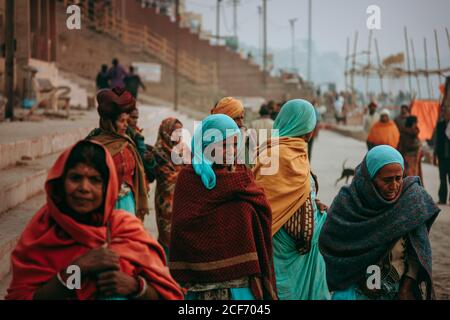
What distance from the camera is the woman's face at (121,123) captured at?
5996 mm

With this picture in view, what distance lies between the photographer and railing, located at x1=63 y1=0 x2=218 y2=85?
35.9 metres

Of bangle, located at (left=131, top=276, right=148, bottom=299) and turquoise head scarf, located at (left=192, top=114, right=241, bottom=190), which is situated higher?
turquoise head scarf, located at (left=192, top=114, right=241, bottom=190)

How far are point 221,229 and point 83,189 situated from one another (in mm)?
1572

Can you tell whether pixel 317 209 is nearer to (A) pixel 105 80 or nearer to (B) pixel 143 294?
Result: (B) pixel 143 294

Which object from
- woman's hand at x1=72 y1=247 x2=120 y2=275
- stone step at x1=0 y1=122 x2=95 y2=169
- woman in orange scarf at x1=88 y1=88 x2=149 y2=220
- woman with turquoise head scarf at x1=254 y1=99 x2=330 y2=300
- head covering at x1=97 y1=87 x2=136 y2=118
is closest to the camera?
woman's hand at x1=72 y1=247 x2=120 y2=275

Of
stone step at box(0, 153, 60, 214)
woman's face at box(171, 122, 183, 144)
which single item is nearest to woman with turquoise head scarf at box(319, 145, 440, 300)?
woman's face at box(171, 122, 183, 144)

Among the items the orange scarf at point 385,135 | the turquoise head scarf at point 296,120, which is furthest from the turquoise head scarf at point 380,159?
the orange scarf at point 385,135

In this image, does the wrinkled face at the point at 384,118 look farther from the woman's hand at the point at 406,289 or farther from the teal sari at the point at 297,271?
the woman's hand at the point at 406,289

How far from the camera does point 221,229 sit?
450cm

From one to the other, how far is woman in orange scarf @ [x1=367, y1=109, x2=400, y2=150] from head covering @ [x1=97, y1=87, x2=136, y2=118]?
767 cm

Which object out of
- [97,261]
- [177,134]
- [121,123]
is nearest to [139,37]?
[177,134]

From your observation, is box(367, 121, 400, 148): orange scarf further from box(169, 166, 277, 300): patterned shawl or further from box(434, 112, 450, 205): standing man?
box(169, 166, 277, 300): patterned shawl

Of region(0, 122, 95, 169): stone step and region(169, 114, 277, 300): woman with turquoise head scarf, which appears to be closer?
region(169, 114, 277, 300): woman with turquoise head scarf

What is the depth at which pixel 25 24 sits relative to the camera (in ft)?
63.8
